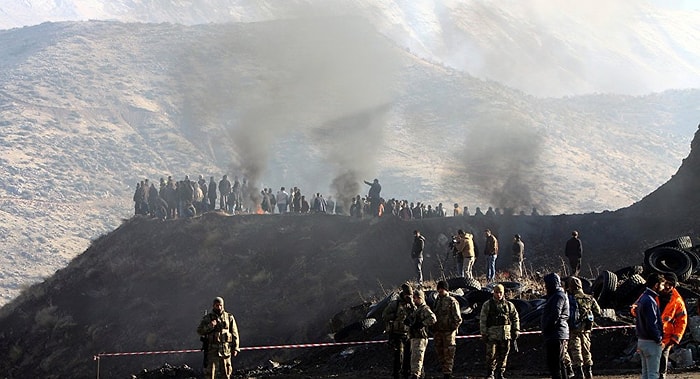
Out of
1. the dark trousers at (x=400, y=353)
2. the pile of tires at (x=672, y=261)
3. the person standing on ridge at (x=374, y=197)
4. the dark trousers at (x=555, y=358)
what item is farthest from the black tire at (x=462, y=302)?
the person standing on ridge at (x=374, y=197)

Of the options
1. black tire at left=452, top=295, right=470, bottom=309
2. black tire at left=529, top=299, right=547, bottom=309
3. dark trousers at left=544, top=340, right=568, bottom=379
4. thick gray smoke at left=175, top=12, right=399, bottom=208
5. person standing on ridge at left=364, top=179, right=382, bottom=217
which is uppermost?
thick gray smoke at left=175, top=12, right=399, bottom=208

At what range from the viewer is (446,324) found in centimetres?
1555

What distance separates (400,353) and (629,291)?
750 centimetres

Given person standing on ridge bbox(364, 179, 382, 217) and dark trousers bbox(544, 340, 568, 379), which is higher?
person standing on ridge bbox(364, 179, 382, 217)

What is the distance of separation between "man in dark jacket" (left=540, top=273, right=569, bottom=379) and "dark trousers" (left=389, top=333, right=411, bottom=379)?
10.2 feet

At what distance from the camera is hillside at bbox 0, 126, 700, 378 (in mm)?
34438

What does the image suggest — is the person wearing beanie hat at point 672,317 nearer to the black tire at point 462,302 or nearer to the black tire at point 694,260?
the black tire at point 462,302

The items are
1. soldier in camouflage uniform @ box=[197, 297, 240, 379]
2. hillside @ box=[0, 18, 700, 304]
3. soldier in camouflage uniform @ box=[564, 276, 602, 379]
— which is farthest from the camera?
hillside @ box=[0, 18, 700, 304]

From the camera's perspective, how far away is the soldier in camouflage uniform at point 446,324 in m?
15.5

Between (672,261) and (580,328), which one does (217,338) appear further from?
(672,261)

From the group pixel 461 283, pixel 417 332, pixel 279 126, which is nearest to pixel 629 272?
pixel 461 283

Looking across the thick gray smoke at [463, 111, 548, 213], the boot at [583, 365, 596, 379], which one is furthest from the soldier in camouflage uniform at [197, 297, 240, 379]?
the thick gray smoke at [463, 111, 548, 213]

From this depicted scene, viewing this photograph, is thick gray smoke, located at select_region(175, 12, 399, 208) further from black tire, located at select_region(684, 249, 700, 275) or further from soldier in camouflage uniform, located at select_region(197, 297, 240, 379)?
soldier in camouflage uniform, located at select_region(197, 297, 240, 379)

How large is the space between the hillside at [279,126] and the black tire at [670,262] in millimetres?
51359
